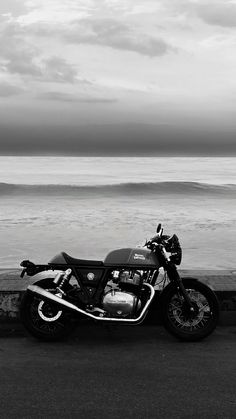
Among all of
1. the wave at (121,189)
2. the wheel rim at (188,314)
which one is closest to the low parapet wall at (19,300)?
the wheel rim at (188,314)

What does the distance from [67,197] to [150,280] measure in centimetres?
3404

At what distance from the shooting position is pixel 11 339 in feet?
18.1

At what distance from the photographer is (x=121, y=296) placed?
536 cm

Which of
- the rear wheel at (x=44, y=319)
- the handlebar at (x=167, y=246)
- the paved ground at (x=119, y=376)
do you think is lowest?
the paved ground at (x=119, y=376)

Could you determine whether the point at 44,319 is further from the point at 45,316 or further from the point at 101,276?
the point at 101,276

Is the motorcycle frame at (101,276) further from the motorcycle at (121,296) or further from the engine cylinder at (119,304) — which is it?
the engine cylinder at (119,304)

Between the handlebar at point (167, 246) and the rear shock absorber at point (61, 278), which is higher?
the handlebar at point (167, 246)

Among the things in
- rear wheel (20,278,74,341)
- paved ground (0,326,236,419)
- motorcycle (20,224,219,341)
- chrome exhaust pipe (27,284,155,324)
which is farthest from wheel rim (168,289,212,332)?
rear wheel (20,278,74,341)

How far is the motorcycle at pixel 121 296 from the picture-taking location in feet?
17.6

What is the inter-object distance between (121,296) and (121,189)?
4070 cm

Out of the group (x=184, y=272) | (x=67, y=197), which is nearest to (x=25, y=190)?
(x=67, y=197)

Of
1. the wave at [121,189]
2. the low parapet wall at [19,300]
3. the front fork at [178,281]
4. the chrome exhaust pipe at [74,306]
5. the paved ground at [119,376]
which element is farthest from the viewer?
the wave at [121,189]

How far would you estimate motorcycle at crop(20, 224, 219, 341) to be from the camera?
17.6 ft

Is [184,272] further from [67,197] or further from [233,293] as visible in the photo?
[67,197]
